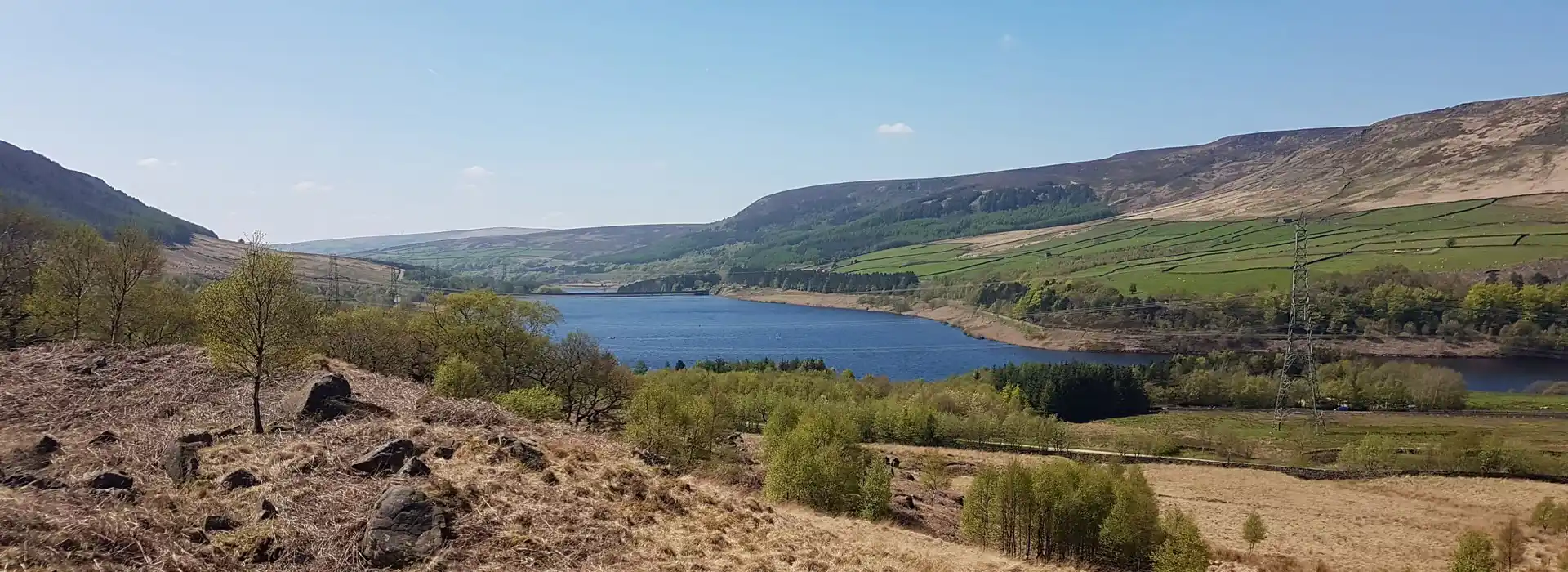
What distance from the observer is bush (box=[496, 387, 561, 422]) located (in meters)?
30.1

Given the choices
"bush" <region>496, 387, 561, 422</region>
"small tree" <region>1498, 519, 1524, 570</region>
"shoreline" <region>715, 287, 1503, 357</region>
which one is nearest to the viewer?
"bush" <region>496, 387, 561, 422</region>

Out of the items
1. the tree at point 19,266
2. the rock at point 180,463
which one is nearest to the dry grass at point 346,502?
the rock at point 180,463

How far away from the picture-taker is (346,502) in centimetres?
1416

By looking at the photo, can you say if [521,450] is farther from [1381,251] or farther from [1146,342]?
[1381,251]

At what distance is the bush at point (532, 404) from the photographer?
3007 centimetres

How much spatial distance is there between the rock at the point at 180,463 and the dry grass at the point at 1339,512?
35294mm

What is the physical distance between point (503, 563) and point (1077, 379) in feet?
310

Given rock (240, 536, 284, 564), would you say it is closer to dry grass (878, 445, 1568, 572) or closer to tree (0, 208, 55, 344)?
tree (0, 208, 55, 344)

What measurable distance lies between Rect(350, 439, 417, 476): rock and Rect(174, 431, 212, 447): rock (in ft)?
11.2

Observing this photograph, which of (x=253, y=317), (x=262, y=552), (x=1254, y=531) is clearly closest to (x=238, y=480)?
(x=262, y=552)

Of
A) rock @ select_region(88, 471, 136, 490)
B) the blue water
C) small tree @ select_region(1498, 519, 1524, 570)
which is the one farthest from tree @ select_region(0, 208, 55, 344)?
the blue water

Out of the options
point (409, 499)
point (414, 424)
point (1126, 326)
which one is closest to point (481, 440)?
point (414, 424)

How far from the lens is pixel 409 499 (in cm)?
1368

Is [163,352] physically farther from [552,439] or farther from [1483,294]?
[1483,294]
